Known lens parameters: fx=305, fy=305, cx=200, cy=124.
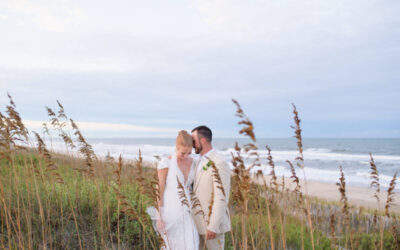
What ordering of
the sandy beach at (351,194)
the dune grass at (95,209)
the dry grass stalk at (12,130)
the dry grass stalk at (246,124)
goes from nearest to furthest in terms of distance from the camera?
the dry grass stalk at (246,124) < the dune grass at (95,209) < the dry grass stalk at (12,130) < the sandy beach at (351,194)

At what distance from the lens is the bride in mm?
3734

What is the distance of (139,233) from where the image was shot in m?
4.97

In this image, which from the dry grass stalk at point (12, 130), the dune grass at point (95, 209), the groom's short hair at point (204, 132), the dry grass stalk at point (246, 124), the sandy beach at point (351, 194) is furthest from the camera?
the sandy beach at point (351, 194)

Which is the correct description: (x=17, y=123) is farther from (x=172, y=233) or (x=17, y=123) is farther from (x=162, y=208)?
(x=172, y=233)

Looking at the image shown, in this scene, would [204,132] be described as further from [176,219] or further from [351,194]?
[351,194]

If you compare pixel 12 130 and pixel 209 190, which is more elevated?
pixel 12 130

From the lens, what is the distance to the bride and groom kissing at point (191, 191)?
374cm

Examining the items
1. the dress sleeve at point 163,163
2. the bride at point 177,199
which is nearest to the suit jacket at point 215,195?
the bride at point 177,199

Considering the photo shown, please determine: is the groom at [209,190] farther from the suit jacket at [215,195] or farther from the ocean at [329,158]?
the ocean at [329,158]

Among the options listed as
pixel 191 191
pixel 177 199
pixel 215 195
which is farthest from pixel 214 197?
pixel 177 199

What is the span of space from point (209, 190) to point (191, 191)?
0.32m

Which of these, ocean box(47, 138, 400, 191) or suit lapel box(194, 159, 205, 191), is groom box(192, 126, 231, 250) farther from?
ocean box(47, 138, 400, 191)

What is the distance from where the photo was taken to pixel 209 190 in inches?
155

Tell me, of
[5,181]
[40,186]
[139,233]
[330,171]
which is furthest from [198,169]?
[330,171]
